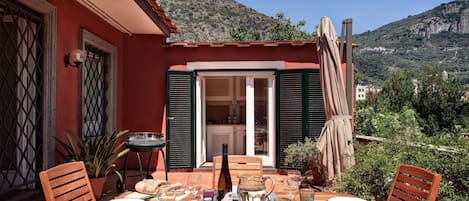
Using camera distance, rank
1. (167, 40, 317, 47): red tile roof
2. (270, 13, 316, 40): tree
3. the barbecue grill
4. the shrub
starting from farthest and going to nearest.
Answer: (270, 13, 316, 40): tree
(167, 40, 317, 47): red tile roof
the barbecue grill
the shrub

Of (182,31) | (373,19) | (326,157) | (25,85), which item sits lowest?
(326,157)

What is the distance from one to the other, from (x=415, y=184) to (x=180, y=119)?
→ 481 cm

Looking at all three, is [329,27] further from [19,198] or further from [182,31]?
[182,31]

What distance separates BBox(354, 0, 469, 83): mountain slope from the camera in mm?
30188

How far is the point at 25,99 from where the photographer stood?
162 inches

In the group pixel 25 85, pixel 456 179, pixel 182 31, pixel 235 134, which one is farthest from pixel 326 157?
pixel 182 31

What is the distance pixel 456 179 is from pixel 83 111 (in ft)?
14.7

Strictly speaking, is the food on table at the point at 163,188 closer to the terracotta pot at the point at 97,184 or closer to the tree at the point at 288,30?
the terracotta pot at the point at 97,184

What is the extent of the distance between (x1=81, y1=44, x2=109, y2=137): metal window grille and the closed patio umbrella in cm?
315

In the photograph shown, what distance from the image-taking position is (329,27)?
15.5ft

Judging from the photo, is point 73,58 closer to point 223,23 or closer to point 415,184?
point 415,184

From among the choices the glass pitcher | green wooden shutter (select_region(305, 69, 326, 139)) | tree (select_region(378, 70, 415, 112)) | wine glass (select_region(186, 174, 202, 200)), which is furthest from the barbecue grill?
tree (select_region(378, 70, 415, 112))

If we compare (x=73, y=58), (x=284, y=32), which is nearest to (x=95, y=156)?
(x=73, y=58)

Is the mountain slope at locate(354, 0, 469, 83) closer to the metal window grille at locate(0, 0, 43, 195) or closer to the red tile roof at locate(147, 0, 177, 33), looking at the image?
the red tile roof at locate(147, 0, 177, 33)
